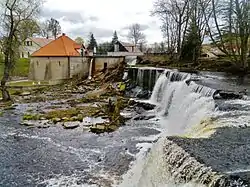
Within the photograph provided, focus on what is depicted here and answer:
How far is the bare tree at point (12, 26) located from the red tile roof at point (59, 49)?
9.28 metres

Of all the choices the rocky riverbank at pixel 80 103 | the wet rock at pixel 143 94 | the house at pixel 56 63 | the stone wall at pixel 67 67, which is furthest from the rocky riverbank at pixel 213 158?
the house at pixel 56 63

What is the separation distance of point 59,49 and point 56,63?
197cm

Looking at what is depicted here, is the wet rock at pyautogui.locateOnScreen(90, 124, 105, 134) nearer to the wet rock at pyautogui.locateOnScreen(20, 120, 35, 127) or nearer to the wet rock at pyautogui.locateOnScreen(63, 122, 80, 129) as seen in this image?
the wet rock at pyautogui.locateOnScreen(63, 122, 80, 129)

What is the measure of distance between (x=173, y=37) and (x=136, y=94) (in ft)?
55.2

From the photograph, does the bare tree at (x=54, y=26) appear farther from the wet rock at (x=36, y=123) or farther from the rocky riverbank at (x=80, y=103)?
the wet rock at (x=36, y=123)

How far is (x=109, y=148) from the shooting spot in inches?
491

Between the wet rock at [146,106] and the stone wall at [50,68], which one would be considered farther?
the stone wall at [50,68]

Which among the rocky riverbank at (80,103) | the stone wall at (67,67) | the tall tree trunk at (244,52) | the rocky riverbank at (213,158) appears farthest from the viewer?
the stone wall at (67,67)

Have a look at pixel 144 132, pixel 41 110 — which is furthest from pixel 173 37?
pixel 144 132

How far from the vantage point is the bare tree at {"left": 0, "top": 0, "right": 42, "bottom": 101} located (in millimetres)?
24172

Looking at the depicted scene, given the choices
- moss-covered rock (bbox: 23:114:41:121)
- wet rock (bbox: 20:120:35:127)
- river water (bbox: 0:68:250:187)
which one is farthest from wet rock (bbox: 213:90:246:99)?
moss-covered rock (bbox: 23:114:41:121)

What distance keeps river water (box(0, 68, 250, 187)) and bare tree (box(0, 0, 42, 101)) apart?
26.3 feet

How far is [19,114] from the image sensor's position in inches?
750

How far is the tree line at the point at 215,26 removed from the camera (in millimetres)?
22641
